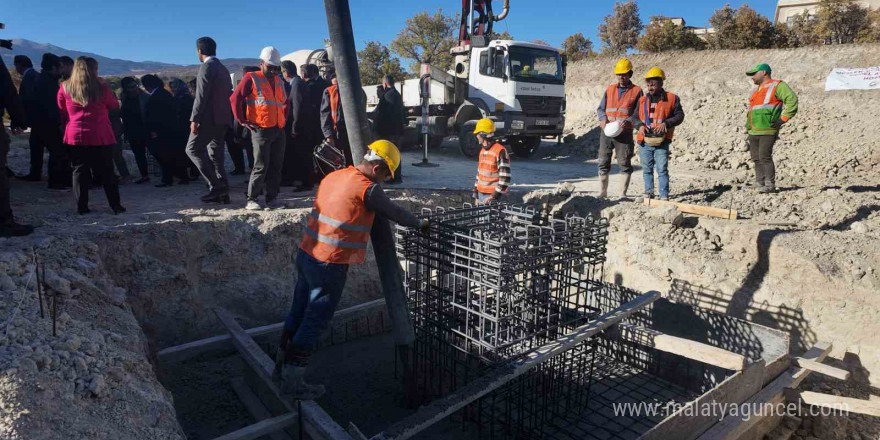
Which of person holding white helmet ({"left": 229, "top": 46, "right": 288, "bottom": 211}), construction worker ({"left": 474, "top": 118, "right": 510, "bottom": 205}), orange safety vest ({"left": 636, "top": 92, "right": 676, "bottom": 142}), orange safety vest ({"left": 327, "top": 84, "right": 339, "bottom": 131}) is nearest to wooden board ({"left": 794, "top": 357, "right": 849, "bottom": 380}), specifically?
Answer: construction worker ({"left": 474, "top": 118, "right": 510, "bottom": 205})

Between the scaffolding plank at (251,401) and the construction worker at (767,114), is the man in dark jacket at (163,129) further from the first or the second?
the construction worker at (767,114)

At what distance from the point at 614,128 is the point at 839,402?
3.85m

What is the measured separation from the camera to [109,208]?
5590mm

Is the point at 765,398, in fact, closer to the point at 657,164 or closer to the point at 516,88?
the point at 657,164

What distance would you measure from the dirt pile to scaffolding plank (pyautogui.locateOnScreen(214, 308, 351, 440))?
963 centimetres

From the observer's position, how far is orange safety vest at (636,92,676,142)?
6426 millimetres

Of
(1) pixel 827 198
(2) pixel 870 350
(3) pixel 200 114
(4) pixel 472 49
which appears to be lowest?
(2) pixel 870 350

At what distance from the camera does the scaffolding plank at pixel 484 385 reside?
8.39 ft

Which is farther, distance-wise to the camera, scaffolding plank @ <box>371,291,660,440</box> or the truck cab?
the truck cab

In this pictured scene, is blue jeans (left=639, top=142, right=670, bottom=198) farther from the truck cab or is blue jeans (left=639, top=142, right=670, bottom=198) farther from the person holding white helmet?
the truck cab

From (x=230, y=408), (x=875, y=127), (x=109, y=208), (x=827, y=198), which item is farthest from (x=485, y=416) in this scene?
(x=875, y=127)

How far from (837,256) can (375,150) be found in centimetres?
458

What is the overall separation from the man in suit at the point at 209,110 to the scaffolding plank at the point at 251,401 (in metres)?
2.59

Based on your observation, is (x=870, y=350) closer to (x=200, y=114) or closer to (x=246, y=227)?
(x=246, y=227)
